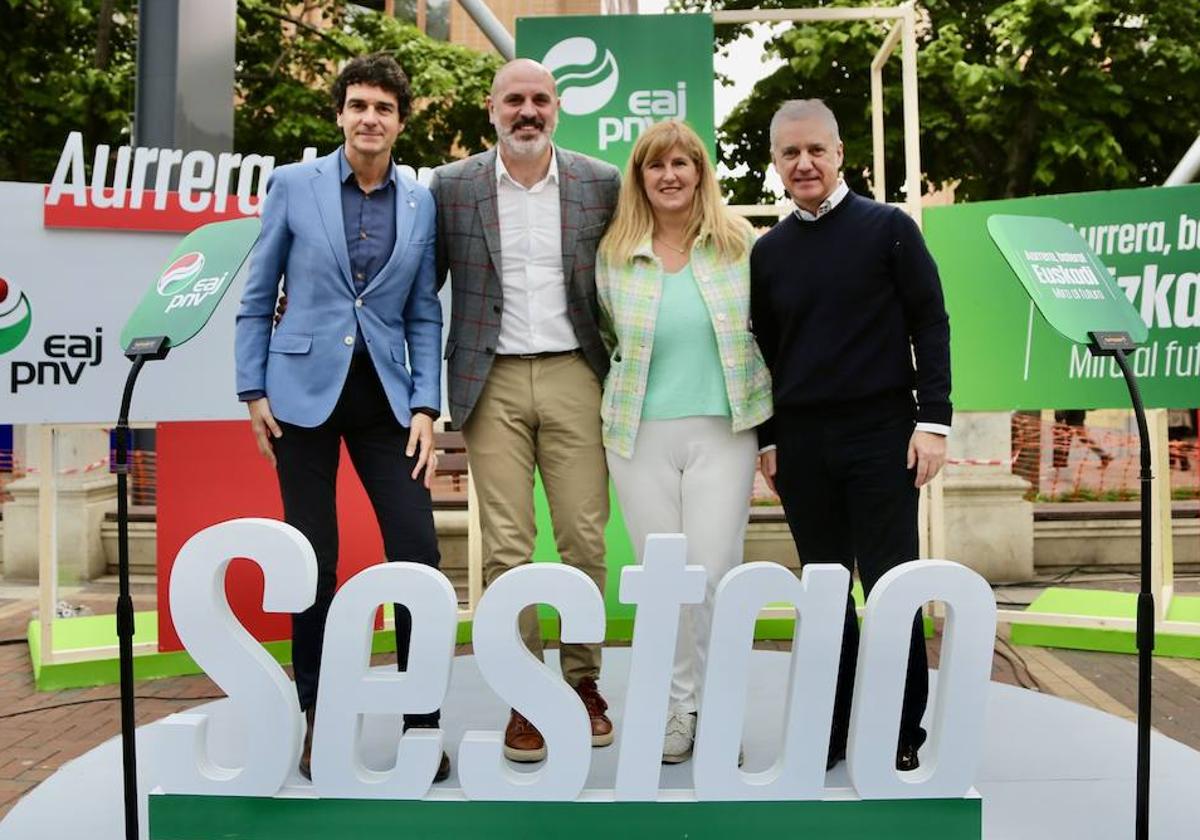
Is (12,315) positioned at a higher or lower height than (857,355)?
higher

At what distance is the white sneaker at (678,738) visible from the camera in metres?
3.22

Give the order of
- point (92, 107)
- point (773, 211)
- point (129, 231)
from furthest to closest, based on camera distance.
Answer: point (92, 107) < point (773, 211) < point (129, 231)

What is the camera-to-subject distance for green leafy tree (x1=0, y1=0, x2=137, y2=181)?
11719 mm

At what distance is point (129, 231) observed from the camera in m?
4.85

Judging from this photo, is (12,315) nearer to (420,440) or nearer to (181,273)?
(181,273)

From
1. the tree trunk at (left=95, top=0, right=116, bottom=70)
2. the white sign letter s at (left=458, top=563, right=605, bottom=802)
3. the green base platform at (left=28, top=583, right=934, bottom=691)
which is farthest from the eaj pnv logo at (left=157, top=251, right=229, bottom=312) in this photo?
the tree trunk at (left=95, top=0, right=116, bottom=70)

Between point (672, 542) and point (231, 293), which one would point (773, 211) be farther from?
point (672, 542)

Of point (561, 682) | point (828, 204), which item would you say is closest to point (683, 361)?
point (828, 204)

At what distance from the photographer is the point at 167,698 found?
4.72 m

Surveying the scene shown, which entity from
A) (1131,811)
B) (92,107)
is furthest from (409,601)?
(92,107)

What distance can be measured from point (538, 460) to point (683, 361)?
534 mm

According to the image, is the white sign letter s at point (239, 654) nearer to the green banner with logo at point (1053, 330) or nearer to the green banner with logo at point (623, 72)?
the green banner with logo at point (623, 72)

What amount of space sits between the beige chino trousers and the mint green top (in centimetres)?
22

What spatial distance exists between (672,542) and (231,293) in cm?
295
